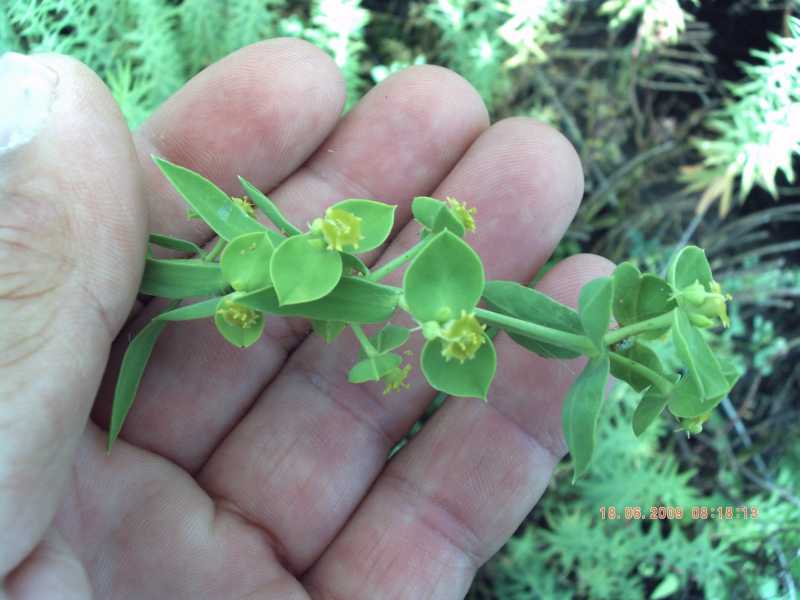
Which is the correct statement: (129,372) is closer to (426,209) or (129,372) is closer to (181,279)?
(181,279)

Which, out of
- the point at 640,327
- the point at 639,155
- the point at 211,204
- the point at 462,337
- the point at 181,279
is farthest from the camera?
the point at 639,155

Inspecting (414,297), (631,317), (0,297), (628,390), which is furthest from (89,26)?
(628,390)

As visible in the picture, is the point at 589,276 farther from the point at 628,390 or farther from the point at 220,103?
the point at 220,103

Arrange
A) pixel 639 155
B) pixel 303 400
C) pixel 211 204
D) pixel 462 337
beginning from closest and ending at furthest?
pixel 462 337 → pixel 211 204 → pixel 303 400 → pixel 639 155

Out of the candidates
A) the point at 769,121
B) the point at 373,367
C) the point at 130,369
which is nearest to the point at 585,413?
the point at 373,367

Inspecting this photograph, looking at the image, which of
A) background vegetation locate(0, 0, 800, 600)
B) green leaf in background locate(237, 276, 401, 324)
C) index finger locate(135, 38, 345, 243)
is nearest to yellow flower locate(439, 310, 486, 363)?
green leaf in background locate(237, 276, 401, 324)

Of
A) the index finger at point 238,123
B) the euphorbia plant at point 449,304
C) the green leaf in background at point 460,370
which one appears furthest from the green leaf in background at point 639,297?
the index finger at point 238,123
